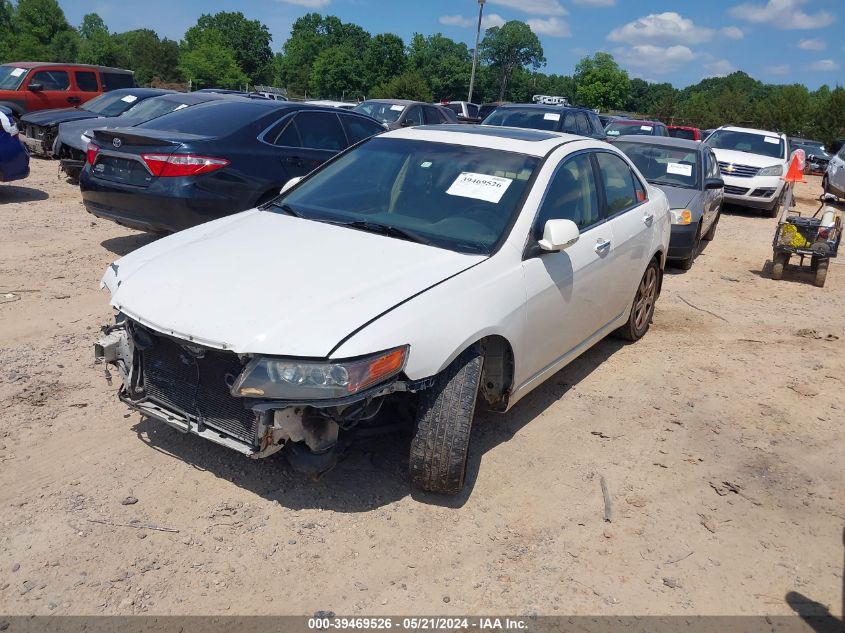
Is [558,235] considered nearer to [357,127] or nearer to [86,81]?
[357,127]

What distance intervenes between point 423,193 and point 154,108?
7.96 meters

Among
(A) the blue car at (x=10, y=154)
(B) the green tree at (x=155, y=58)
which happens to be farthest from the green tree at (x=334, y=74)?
(A) the blue car at (x=10, y=154)

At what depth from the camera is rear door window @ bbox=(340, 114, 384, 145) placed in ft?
26.6

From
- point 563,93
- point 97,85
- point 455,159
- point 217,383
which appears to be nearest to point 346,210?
point 455,159

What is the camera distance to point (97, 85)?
1662 cm

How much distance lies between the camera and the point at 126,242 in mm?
7793

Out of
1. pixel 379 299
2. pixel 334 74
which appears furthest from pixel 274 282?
pixel 334 74

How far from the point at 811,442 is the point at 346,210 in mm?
3369

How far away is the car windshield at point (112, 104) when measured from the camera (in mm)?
12156

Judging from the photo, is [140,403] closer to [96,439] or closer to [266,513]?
[96,439]

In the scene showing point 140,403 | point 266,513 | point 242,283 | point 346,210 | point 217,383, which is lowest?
point 266,513

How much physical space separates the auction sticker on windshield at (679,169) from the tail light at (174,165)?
647cm

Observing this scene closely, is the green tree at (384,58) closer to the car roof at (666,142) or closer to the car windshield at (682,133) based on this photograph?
the car windshield at (682,133)

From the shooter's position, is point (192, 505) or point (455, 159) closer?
point (192, 505)
